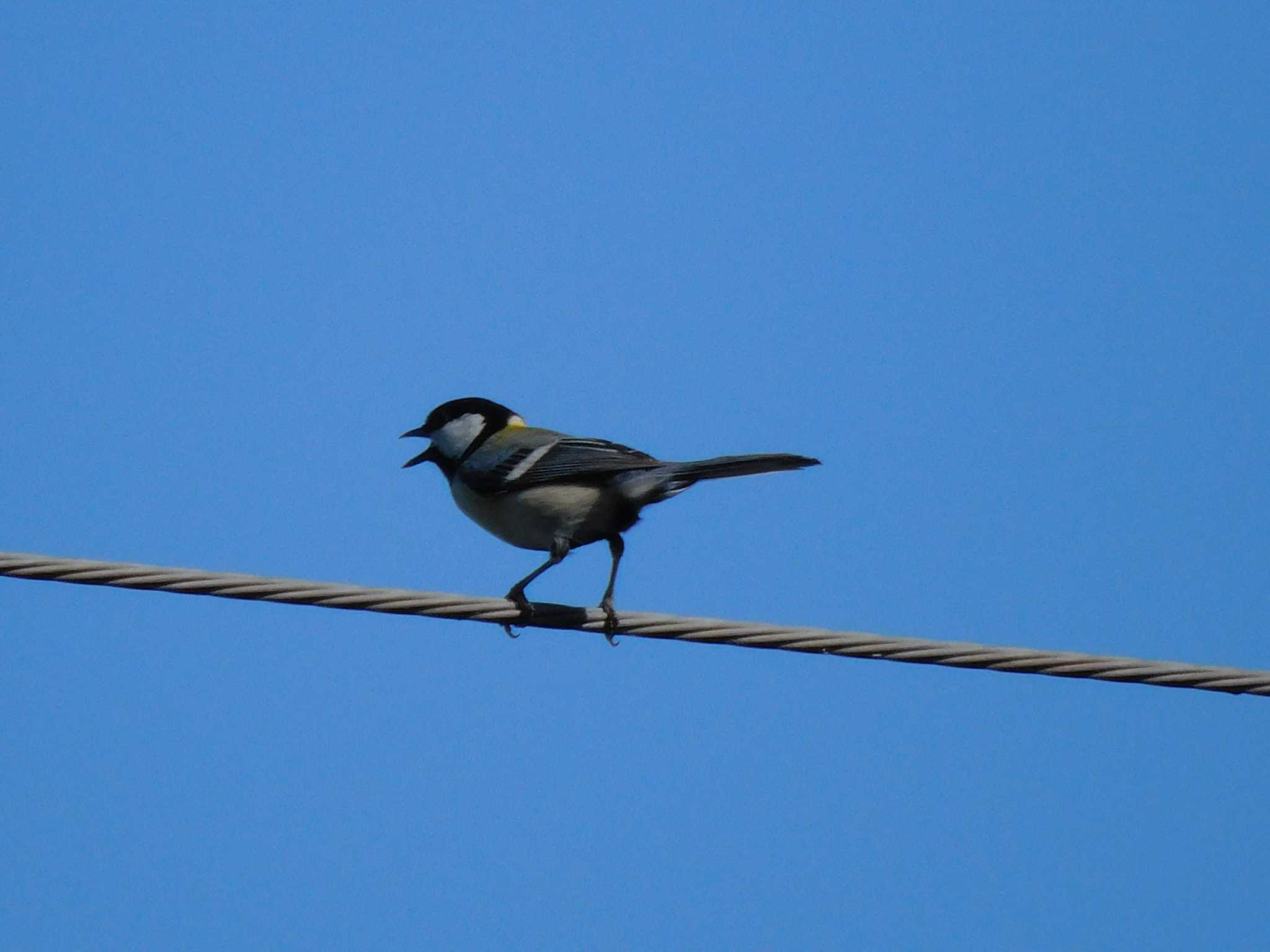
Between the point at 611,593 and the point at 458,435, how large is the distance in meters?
2.20

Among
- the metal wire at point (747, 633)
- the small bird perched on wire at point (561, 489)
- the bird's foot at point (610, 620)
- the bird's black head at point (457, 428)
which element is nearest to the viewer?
the metal wire at point (747, 633)

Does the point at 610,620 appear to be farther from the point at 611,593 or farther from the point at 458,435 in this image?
the point at 458,435

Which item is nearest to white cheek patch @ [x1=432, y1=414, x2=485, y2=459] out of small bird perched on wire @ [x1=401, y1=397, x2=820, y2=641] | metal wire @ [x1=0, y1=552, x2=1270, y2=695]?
small bird perched on wire @ [x1=401, y1=397, x2=820, y2=641]

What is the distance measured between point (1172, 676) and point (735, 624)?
1470mm

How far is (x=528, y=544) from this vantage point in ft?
22.2

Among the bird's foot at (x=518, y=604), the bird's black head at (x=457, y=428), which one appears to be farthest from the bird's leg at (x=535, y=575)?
the bird's black head at (x=457, y=428)

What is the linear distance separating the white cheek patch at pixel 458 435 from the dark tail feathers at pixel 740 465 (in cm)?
187

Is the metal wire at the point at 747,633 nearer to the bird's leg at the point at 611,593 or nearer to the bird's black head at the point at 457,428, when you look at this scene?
the bird's leg at the point at 611,593

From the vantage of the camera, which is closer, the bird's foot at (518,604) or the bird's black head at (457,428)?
the bird's foot at (518,604)

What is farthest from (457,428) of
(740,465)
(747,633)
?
(747,633)

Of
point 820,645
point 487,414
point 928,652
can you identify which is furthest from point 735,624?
point 487,414

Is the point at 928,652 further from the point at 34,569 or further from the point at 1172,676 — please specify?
the point at 34,569

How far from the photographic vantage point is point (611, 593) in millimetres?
6105

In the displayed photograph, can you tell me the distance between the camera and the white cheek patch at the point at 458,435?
25.3ft
